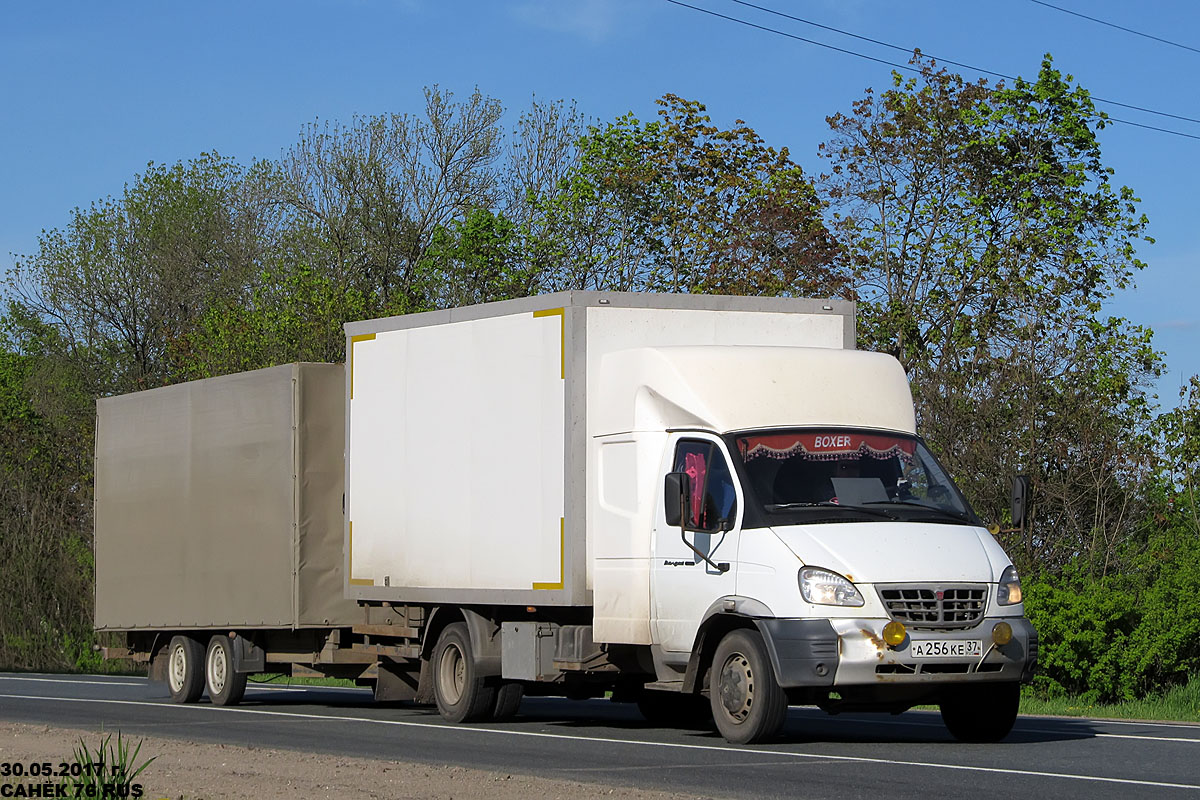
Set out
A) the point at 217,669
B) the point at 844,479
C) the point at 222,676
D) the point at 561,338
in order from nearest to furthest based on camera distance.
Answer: the point at 844,479, the point at 561,338, the point at 222,676, the point at 217,669

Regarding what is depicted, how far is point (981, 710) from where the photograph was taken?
1400cm

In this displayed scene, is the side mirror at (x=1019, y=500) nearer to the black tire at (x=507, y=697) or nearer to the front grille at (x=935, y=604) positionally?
the front grille at (x=935, y=604)

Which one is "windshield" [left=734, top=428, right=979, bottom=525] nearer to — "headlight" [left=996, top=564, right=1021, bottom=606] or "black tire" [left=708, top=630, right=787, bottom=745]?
"headlight" [left=996, top=564, right=1021, bottom=606]

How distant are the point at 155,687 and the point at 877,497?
15.6 m

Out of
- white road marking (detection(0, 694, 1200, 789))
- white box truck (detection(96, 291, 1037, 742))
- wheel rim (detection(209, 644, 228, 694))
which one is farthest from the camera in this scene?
wheel rim (detection(209, 644, 228, 694))

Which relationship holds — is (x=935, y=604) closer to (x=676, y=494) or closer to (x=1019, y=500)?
(x=1019, y=500)

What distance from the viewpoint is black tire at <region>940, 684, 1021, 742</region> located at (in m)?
13.8

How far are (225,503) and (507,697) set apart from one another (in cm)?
497

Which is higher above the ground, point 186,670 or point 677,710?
point 186,670

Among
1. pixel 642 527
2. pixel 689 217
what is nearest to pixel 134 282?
pixel 689 217

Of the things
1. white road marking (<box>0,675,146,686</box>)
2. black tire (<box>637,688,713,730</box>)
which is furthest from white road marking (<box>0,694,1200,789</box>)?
white road marking (<box>0,675,146,686</box>)

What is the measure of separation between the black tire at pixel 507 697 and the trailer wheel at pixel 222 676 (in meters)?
4.32

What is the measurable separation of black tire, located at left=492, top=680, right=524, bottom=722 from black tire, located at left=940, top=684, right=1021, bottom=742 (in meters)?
4.28

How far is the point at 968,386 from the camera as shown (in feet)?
82.6
